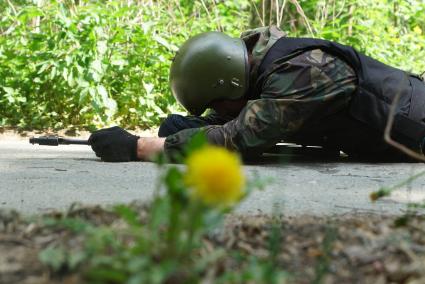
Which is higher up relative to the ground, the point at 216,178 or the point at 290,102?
the point at 216,178

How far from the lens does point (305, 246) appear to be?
1161 mm

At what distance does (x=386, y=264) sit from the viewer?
3.52 ft

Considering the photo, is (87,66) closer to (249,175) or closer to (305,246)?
(249,175)

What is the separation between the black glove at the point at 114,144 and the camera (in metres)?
2.88

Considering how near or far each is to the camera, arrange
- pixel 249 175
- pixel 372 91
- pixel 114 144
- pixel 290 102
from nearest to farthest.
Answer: pixel 249 175
pixel 290 102
pixel 372 91
pixel 114 144

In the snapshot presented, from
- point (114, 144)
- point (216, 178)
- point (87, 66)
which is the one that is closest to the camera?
point (216, 178)

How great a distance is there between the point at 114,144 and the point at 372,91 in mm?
1228

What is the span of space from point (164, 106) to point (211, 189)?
4474 millimetres

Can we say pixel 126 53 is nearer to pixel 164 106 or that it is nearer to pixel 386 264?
pixel 164 106

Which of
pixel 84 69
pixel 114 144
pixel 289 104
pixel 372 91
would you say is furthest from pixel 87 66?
pixel 372 91

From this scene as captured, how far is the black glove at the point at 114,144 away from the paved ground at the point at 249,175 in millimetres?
75

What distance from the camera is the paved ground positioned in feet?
5.82

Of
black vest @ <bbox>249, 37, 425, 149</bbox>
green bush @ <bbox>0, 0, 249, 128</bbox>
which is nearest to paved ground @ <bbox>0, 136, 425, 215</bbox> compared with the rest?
black vest @ <bbox>249, 37, 425, 149</bbox>

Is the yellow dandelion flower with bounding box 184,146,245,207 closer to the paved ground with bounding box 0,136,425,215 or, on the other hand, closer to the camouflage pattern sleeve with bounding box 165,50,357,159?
the paved ground with bounding box 0,136,425,215
